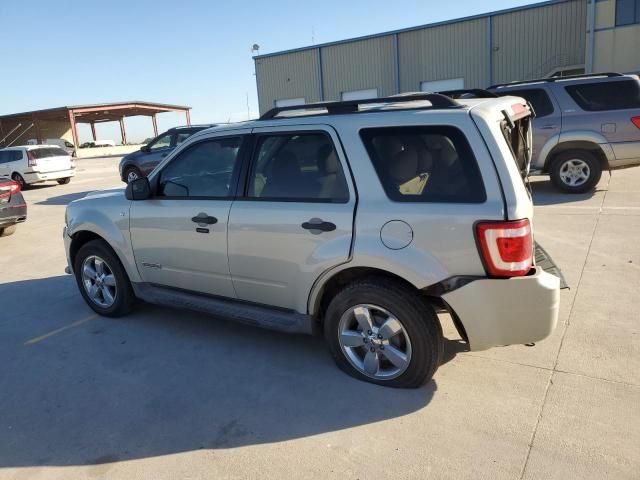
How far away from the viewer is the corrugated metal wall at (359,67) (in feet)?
81.6

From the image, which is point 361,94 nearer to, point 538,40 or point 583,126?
point 538,40

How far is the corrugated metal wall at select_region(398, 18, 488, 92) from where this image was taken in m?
22.5

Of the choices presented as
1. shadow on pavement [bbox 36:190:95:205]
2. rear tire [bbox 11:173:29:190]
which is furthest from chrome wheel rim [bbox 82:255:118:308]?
rear tire [bbox 11:173:29:190]

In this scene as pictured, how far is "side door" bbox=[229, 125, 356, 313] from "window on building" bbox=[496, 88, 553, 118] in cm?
714

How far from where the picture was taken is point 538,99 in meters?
9.42

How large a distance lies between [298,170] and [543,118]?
7329 millimetres

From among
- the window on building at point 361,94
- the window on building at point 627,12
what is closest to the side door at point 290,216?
the window on building at point 627,12

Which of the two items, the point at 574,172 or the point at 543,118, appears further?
the point at 574,172

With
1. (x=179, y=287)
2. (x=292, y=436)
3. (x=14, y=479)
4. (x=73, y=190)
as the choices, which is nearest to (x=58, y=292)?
(x=179, y=287)

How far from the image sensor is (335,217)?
324cm

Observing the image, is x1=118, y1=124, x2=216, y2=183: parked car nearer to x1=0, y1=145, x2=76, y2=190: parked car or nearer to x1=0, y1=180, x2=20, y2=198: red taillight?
x1=0, y1=145, x2=76, y2=190: parked car

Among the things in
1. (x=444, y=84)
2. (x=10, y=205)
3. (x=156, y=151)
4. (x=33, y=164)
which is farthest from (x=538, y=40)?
(x=10, y=205)

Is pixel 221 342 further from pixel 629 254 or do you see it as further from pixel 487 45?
pixel 487 45

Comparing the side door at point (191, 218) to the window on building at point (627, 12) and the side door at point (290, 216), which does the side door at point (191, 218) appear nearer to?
the side door at point (290, 216)
